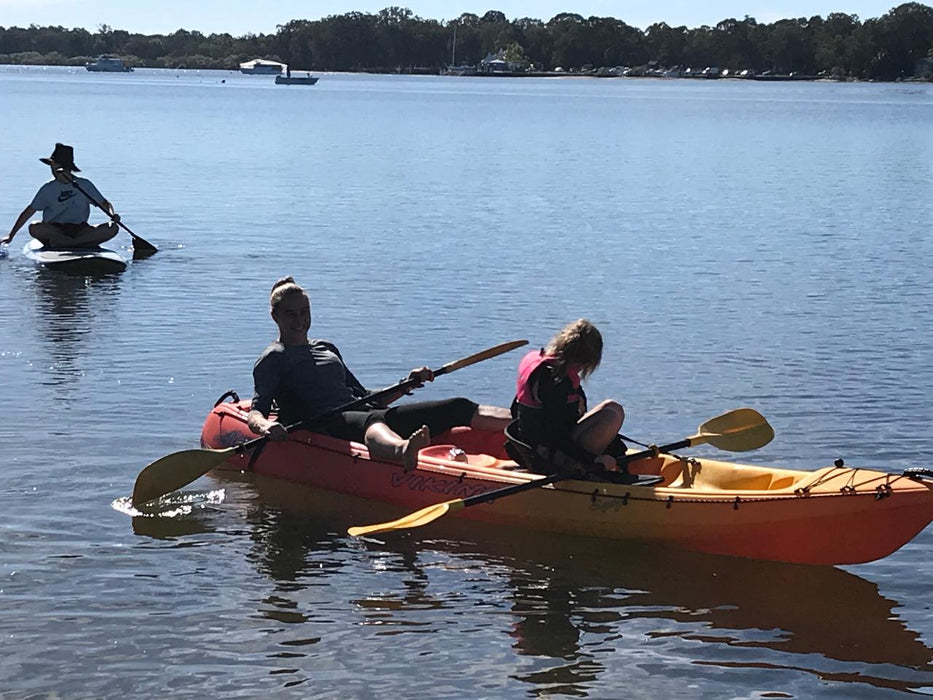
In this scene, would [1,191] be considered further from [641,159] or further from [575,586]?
[575,586]

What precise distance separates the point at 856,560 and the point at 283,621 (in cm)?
312

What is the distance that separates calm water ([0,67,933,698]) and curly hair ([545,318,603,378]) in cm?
113

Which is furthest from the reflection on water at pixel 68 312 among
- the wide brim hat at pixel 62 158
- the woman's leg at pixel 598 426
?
the woman's leg at pixel 598 426

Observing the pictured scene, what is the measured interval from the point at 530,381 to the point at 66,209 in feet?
38.7

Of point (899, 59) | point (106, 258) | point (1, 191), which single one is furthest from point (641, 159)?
point (899, 59)

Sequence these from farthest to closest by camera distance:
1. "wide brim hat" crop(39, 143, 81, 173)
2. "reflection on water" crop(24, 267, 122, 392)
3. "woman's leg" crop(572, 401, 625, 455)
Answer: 1. "wide brim hat" crop(39, 143, 81, 173)
2. "reflection on water" crop(24, 267, 122, 392)
3. "woman's leg" crop(572, 401, 625, 455)

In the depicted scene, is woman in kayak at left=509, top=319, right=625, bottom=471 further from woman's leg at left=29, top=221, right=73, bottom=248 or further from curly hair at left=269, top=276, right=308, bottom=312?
woman's leg at left=29, top=221, right=73, bottom=248

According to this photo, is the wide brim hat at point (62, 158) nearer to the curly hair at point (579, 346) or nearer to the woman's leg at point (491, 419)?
the woman's leg at point (491, 419)

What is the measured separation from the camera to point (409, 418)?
9289 mm

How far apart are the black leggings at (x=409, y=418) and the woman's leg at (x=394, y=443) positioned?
0.22 feet

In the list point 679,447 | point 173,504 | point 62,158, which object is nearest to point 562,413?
point 679,447

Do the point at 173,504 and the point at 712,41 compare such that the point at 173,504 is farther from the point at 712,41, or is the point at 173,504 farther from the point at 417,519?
the point at 712,41

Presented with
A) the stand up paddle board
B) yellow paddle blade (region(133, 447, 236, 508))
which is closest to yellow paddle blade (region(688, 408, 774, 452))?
yellow paddle blade (region(133, 447, 236, 508))

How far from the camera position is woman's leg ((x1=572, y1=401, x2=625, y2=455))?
839cm
